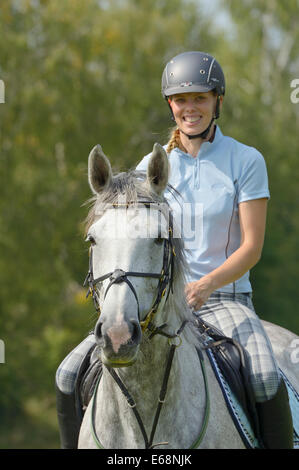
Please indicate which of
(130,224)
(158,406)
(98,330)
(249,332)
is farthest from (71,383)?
(130,224)

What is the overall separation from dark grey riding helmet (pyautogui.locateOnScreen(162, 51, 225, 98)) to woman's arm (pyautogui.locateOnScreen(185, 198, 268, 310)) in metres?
1.01

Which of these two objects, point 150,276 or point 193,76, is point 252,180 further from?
point 150,276

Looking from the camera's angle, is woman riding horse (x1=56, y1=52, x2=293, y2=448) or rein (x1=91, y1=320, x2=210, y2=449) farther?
woman riding horse (x1=56, y1=52, x2=293, y2=448)

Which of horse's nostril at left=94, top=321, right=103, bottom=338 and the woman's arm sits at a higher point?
the woman's arm

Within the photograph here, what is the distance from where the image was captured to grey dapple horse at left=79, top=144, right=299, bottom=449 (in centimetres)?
347

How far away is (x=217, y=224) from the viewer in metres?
4.69

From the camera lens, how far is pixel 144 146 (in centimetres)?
2528

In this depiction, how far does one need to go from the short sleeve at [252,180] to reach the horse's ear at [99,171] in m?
1.22

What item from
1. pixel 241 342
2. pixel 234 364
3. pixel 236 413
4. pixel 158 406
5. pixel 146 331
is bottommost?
pixel 236 413

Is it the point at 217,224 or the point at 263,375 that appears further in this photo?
the point at 217,224

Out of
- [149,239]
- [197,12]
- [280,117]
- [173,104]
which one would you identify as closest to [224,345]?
[149,239]

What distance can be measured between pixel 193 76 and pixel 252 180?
961mm

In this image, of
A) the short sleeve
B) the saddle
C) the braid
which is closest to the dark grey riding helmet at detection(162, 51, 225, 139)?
the braid
